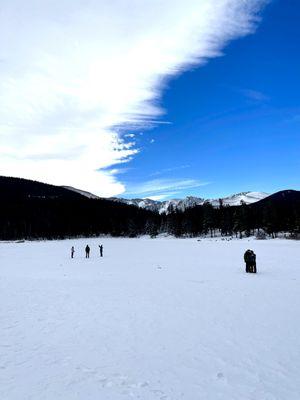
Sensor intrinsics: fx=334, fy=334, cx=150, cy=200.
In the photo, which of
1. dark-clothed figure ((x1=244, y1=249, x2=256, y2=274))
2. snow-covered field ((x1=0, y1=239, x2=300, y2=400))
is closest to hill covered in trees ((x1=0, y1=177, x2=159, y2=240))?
dark-clothed figure ((x1=244, y1=249, x2=256, y2=274))

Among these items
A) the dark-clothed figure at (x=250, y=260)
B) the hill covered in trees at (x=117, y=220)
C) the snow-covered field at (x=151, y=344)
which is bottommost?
the snow-covered field at (x=151, y=344)

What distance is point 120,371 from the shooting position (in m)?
7.07

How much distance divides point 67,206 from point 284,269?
140m

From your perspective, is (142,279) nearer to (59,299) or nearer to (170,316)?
(59,299)

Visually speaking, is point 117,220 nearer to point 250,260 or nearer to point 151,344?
point 250,260

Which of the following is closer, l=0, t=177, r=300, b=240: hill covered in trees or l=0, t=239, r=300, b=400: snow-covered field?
l=0, t=239, r=300, b=400: snow-covered field

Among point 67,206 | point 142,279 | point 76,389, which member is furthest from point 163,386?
point 67,206

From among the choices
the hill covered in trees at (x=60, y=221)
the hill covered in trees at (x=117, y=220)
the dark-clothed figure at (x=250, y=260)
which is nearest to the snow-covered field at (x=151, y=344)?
the dark-clothed figure at (x=250, y=260)

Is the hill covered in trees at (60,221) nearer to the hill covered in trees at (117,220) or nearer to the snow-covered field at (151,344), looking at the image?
the hill covered in trees at (117,220)

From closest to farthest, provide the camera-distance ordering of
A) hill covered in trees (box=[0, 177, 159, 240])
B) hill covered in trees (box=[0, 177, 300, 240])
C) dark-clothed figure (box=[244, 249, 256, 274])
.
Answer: dark-clothed figure (box=[244, 249, 256, 274]), hill covered in trees (box=[0, 177, 300, 240]), hill covered in trees (box=[0, 177, 159, 240])

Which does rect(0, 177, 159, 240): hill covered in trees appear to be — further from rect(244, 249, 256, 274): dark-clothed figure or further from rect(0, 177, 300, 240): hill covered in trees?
rect(244, 249, 256, 274): dark-clothed figure

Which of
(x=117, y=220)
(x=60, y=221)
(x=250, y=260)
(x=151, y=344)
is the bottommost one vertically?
(x=151, y=344)

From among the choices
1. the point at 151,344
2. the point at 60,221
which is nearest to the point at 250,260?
the point at 151,344

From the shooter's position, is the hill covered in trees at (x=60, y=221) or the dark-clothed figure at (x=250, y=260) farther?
the hill covered in trees at (x=60, y=221)
